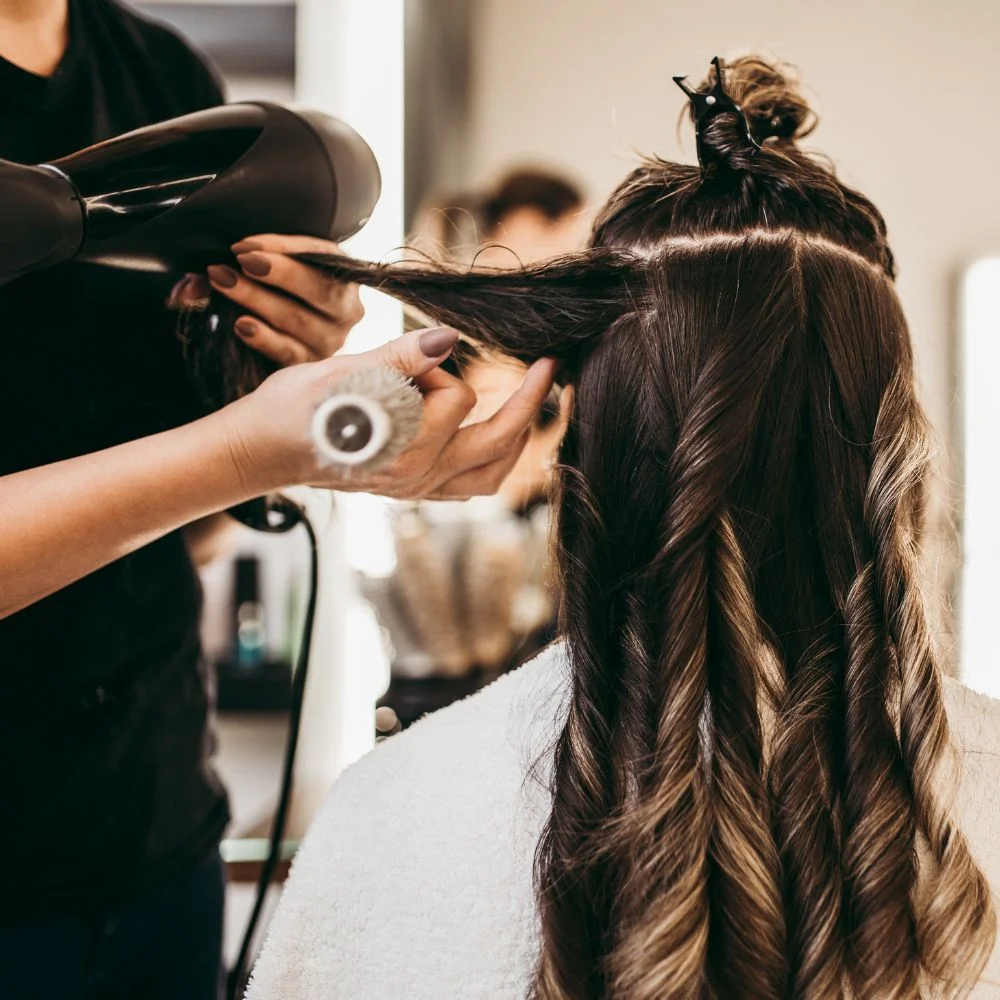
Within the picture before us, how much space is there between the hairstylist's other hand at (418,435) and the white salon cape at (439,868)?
165 mm

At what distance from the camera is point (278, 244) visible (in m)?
0.63

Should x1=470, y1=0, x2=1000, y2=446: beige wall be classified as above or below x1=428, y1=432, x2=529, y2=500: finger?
above

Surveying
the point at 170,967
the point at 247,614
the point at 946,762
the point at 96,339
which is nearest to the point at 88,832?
the point at 170,967

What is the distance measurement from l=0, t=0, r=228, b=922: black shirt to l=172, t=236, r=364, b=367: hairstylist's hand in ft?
0.18

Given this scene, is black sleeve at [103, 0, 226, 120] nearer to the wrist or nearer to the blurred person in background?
the blurred person in background

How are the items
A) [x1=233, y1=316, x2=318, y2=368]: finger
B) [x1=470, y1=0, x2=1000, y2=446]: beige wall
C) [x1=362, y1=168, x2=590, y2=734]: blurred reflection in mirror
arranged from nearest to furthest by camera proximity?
[x1=233, y1=316, x2=318, y2=368]: finger, [x1=362, y1=168, x2=590, y2=734]: blurred reflection in mirror, [x1=470, y1=0, x2=1000, y2=446]: beige wall

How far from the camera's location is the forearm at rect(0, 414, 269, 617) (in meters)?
0.57

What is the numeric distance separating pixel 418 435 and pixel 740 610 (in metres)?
0.22

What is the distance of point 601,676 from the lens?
56 cm

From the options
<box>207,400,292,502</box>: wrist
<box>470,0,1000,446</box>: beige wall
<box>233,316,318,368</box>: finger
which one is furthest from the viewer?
<box>470,0,1000,446</box>: beige wall

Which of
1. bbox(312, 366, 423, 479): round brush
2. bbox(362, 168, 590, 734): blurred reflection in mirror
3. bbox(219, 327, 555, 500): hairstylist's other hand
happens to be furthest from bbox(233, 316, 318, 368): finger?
bbox(362, 168, 590, 734): blurred reflection in mirror

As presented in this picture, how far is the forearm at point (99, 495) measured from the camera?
57cm

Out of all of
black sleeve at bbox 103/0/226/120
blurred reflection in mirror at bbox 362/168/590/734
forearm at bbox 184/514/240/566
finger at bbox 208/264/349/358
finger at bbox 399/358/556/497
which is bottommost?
blurred reflection in mirror at bbox 362/168/590/734

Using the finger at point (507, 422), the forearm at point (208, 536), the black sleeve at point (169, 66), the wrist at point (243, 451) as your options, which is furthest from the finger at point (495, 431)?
the black sleeve at point (169, 66)
